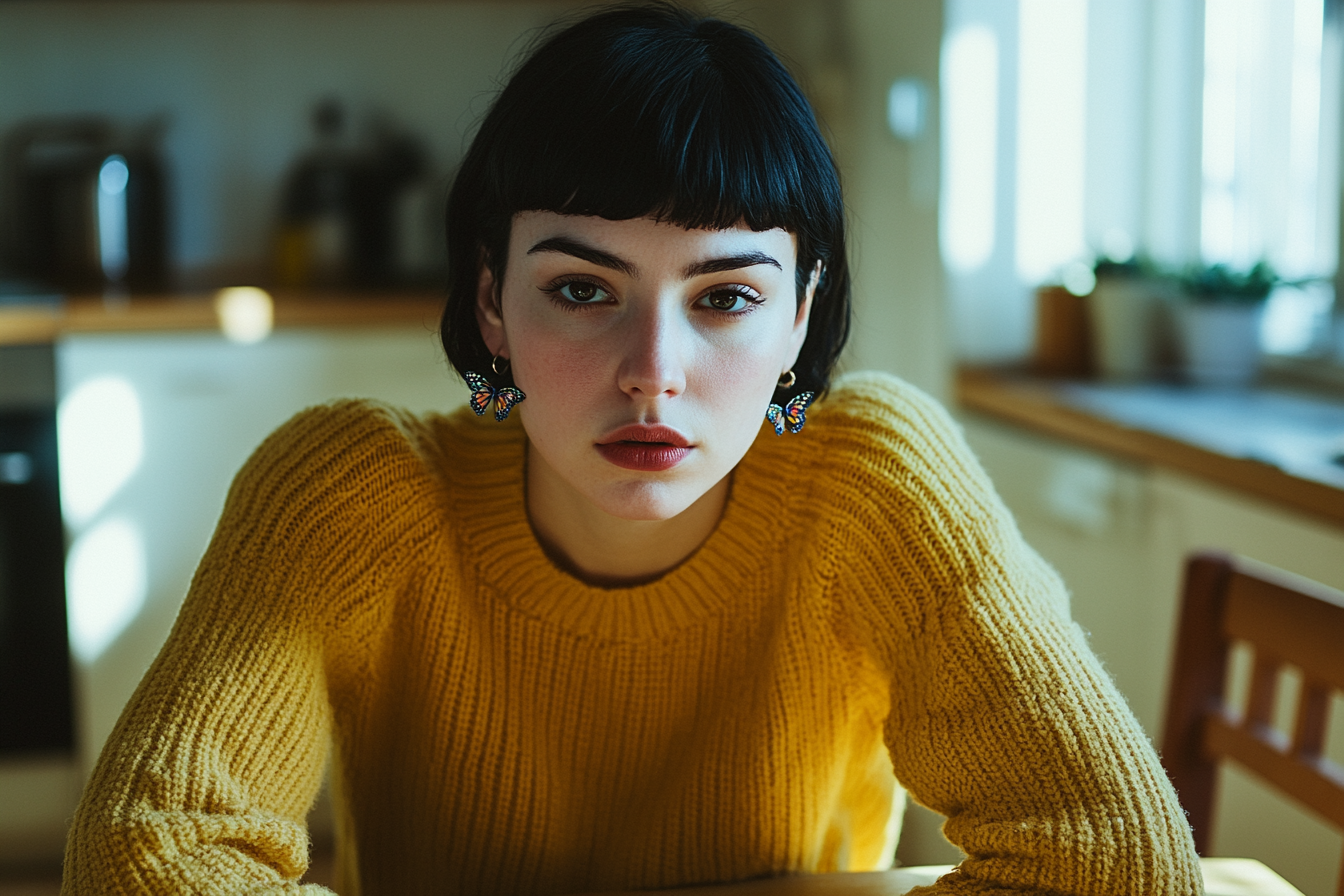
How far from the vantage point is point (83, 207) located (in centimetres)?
268

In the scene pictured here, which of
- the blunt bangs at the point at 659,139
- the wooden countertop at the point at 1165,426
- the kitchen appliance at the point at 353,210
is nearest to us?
the blunt bangs at the point at 659,139

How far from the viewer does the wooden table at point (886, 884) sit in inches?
32.4

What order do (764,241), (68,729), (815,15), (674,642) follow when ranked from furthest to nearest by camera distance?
(815,15)
(68,729)
(674,642)
(764,241)

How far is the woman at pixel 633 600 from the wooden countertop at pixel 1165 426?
0.69 meters

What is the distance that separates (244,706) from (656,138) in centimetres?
46

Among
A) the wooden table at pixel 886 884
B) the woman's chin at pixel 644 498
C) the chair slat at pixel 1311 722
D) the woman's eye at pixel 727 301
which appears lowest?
the wooden table at pixel 886 884

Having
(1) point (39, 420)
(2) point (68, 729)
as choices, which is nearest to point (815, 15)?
(1) point (39, 420)

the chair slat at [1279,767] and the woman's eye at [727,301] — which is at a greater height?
the woman's eye at [727,301]

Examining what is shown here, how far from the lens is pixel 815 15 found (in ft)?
9.46

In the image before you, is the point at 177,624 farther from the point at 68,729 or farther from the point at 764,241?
the point at 68,729

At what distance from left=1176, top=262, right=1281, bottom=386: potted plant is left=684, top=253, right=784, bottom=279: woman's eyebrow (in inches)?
60.7

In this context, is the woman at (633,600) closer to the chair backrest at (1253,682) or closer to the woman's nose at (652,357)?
the woman's nose at (652,357)

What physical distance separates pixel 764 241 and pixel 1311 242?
5.42 ft

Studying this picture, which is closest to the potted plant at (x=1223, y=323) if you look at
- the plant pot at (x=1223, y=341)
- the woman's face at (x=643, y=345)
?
the plant pot at (x=1223, y=341)
